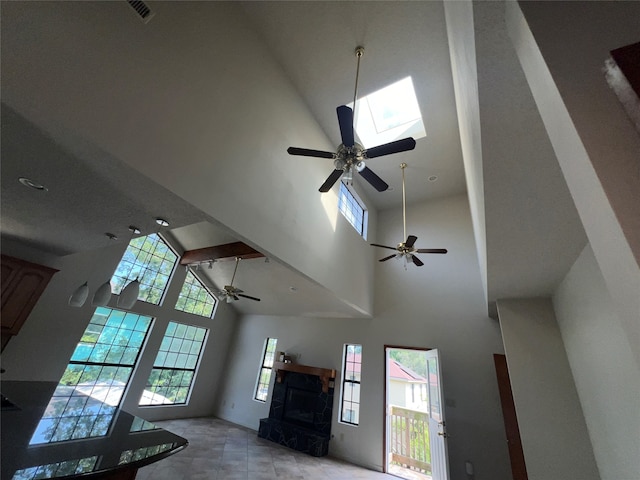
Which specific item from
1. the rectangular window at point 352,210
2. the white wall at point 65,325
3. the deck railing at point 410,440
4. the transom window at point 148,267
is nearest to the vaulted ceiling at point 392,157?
the white wall at point 65,325

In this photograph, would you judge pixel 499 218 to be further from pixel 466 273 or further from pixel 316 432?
pixel 316 432

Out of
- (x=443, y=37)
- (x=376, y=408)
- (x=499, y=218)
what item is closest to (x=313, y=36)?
(x=443, y=37)

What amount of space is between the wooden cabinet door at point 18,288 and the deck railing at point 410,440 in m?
6.04

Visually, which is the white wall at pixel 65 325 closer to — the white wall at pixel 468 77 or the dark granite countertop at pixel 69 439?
the dark granite countertop at pixel 69 439

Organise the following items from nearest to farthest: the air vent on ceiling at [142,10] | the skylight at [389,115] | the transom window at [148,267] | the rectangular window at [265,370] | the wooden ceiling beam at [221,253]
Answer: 1. the air vent on ceiling at [142,10]
2. the skylight at [389,115]
3. the wooden ceiling beam at [221,253]
4. the transom window at [148,267]
5. the rectangular window at [265,370]

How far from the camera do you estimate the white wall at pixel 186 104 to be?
139 centimetres

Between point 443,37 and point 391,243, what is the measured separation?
4.25 metres

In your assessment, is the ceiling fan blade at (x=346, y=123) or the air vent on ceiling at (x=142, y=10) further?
the ceiling fan blade at (x=346, y=123)

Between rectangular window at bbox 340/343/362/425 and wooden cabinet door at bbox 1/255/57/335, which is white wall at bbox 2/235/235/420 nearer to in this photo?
wooden cabinet door at bbox 1/255/57/335

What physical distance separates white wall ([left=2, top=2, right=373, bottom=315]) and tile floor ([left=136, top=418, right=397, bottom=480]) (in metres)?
3.12

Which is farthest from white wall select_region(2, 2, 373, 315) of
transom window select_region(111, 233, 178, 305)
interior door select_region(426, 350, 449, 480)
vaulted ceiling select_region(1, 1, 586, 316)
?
transom window select_region(111, 233, 178, 305)

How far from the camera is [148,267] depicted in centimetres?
578

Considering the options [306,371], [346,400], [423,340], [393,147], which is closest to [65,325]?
[306,371]

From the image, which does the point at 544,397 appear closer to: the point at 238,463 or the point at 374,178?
the point at 374,178
